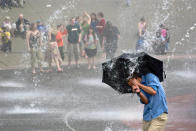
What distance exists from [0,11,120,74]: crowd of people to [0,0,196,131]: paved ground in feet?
1.50

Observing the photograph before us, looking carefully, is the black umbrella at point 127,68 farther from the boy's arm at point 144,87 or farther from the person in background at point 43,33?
the person in background at point 43,33

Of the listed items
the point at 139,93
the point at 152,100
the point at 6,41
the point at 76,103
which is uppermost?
the point at 139,93

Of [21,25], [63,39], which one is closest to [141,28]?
[63,39]

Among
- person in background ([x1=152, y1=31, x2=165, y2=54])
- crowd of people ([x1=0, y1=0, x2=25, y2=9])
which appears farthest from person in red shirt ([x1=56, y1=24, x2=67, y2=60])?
crowd of people ([x1=0, y1=0, x2=25, y2=9])

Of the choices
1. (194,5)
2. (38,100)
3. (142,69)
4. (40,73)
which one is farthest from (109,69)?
(194,5)

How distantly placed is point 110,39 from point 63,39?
2203mm

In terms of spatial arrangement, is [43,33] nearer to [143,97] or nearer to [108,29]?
[108,29]

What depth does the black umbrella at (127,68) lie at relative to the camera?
4.26m

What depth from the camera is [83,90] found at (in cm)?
1077

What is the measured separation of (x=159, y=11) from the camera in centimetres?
2217

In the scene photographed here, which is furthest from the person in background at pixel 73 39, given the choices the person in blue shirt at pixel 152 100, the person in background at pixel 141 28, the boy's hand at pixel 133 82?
the boy's hand at pixel 133 82

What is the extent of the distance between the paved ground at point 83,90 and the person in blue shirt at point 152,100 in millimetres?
2676

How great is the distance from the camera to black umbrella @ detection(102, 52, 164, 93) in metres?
4.26

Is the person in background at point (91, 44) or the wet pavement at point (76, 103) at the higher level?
the person in background at point (91, 44)
